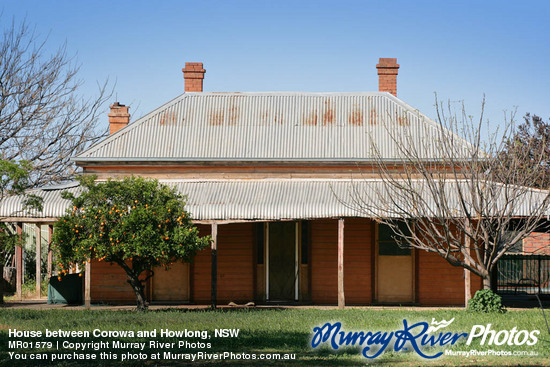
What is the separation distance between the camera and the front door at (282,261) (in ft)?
68.3

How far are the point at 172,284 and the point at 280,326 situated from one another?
7287mm

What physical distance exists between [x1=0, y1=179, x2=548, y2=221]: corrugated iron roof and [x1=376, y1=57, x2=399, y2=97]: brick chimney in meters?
4.87

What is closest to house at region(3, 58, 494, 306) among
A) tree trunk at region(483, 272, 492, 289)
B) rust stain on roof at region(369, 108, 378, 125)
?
rust stain on roof at region(369, 108, 378, 125)

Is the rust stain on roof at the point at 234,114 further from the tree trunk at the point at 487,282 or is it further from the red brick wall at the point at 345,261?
the tree trunk at the point at 487,282

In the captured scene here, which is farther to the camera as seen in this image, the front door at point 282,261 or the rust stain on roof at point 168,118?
the rust stain on roof at point 168,118

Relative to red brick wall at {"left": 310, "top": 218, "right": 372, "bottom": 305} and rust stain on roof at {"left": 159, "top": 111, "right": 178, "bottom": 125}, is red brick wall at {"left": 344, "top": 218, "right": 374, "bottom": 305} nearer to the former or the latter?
red brick wall at {"left": 310, "top": 218, "right": 372, "bottom": 305}

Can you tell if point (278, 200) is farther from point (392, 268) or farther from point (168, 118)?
point (168, 118)

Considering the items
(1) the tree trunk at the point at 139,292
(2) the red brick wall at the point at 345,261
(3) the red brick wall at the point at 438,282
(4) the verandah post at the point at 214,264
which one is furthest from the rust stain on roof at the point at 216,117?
(3) the red brick wall at the point at 438,282

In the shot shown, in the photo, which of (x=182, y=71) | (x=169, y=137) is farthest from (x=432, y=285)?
(x=182, y=71)

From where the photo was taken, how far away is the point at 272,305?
20.3 meters

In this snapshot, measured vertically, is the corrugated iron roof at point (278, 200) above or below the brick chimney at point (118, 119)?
below

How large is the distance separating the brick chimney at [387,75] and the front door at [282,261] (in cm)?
635

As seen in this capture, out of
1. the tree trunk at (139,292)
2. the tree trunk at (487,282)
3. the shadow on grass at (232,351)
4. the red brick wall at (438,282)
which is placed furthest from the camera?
the red brick wall at (438,282)

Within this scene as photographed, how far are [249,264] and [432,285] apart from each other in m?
5.16
